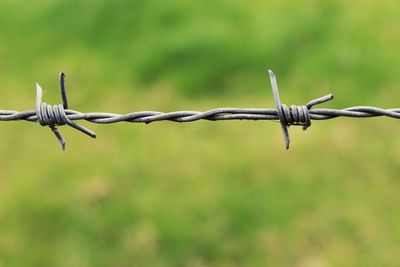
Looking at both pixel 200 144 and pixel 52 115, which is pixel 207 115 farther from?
pixel 200 144

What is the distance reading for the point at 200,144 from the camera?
3.25 meters

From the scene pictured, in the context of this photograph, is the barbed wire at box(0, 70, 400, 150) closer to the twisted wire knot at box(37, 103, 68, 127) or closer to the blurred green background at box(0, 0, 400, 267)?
the twisted wire knot at box(37, 103, 68, 127)

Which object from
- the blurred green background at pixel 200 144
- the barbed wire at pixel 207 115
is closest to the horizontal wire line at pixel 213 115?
the barbed wire at pixel 207 115

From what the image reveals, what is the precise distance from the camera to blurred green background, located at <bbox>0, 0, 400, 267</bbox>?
2.79 m

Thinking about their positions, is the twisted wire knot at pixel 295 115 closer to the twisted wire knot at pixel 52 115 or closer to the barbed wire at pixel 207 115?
the barbed wire at pixel 207 115

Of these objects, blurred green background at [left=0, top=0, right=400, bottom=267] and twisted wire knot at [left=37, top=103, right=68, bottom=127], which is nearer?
twisted wire knot at [left=37, top=103, right=68, bottom=127]

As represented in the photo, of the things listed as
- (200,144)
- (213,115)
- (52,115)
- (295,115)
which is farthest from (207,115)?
(200,144)

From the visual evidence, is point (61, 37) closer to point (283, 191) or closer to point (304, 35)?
point (304, 35)

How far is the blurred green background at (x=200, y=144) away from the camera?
2.79 meters

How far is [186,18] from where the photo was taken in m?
4.03

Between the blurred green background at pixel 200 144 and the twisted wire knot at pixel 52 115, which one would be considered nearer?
the twisted wire knot at pixel 52 115

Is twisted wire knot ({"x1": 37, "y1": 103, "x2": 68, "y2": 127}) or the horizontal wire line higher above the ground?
twisted wire knot ({"x1": 37, "y1": 103, "x2": 68, "y2": 127})

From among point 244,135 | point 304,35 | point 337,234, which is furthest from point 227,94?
point 337,234

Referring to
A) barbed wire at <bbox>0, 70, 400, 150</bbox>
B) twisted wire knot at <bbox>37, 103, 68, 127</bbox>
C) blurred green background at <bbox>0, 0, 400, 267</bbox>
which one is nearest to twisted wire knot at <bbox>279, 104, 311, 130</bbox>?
barbed wire at <bbox>0, 70, 400, 150</bbox>
